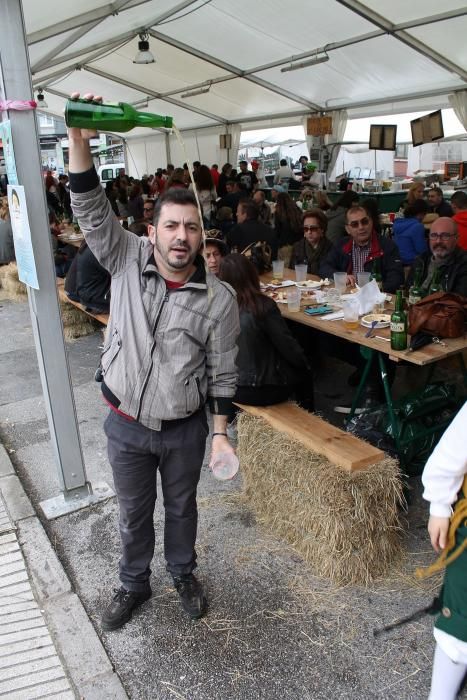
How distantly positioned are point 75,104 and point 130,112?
0.17 metres

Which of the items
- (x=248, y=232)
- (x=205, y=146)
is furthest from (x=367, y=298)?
(x=205, y=146)

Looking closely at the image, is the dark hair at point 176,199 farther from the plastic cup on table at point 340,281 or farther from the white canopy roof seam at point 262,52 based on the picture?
the white canopy roof seam at point 262,52

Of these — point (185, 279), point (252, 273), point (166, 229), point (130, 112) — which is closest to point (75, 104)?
point (130, 112)

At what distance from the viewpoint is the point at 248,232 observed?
6246 millimetres

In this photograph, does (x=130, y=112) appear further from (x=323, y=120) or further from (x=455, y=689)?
(x=323, y=120)

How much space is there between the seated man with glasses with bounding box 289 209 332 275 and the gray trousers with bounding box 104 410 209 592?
3429 millimetres

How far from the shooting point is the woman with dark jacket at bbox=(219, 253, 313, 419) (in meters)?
3.28

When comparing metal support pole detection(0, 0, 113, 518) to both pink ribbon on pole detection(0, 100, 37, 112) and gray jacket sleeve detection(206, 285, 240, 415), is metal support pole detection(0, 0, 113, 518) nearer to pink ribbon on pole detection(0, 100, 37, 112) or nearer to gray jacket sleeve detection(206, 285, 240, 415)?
pink ribbon on pole detection(0, 100, 37, 112)

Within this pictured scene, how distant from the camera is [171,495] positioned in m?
2.31

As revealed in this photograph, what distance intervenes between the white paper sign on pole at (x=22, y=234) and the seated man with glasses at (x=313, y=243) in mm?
3098

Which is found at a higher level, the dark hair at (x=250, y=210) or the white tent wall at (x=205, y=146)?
the white tent wall at (x=205, y=146)

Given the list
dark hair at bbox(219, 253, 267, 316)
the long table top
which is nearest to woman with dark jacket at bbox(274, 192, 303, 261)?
the long table top

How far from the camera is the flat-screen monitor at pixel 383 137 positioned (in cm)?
1188

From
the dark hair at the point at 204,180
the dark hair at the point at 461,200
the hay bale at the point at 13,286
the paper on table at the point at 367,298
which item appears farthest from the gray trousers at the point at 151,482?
the dark hair at the point at 204,180
